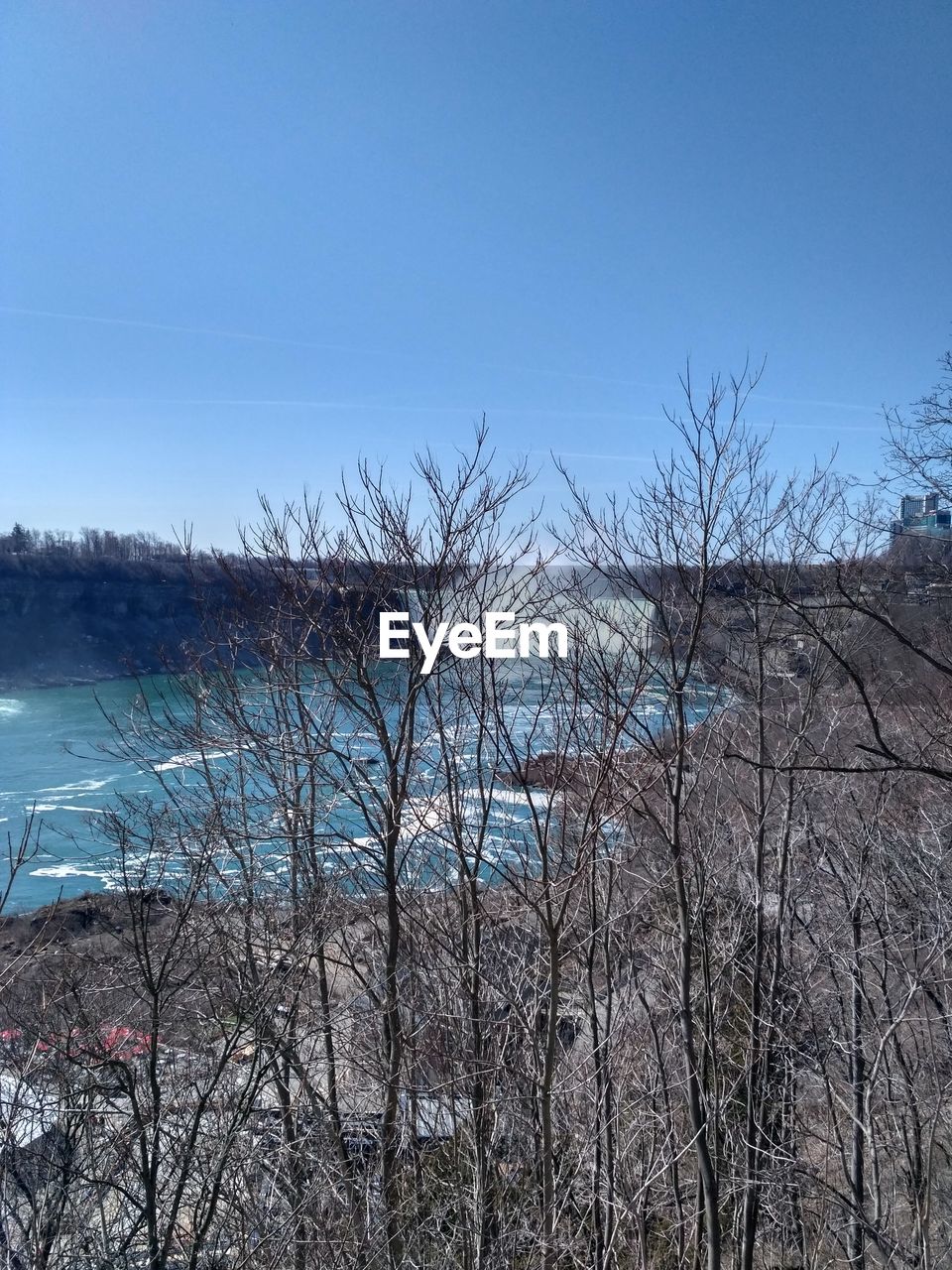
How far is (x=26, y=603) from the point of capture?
1916 inches

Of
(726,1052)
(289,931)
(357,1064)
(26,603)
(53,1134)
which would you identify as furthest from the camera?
(26,603)

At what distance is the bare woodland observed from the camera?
5133mm

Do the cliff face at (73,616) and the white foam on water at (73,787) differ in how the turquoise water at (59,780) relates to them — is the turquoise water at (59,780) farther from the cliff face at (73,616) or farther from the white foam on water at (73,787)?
the cliff face at (73,616)

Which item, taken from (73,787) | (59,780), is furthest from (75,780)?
(73,787)

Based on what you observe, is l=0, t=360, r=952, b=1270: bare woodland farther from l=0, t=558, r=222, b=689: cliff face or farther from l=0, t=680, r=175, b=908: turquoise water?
l=0, t=558, r=222, b=689: cliff face

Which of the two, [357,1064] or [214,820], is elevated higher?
[214,820]

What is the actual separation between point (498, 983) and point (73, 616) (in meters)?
47.7

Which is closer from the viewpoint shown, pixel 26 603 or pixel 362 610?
pixel 362 610

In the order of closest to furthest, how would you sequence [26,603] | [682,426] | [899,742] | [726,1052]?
[682,426] < [726,1052] < [899,742] < [26,603]

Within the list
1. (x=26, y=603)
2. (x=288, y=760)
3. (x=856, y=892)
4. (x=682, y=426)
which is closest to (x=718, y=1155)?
(x=856, y=892)

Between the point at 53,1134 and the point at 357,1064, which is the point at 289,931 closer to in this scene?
the point at 357,1064

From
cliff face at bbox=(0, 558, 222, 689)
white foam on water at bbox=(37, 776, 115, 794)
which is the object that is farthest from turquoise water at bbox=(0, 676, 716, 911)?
cliff face at bbox=(0, 558, 222, 689)

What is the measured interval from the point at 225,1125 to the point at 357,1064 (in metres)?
0.90

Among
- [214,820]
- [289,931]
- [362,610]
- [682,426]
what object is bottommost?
[289,931]
